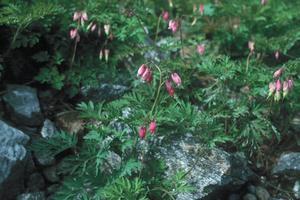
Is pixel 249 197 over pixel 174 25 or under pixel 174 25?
under

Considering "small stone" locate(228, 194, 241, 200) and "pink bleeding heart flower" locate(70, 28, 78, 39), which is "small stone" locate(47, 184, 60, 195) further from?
"small stone" locate(228, 194, 241, 200)

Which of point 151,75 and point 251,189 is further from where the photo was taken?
point 251,189

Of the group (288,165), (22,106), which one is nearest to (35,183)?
(22,106)

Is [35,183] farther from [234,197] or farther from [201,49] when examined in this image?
[201,49]

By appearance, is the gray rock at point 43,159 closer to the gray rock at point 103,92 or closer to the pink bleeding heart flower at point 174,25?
the gray rock at point 103,92

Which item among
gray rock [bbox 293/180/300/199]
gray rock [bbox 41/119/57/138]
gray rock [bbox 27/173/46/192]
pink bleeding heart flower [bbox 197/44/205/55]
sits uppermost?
pink bleeding heart flower [bbox 197/44/205/55]

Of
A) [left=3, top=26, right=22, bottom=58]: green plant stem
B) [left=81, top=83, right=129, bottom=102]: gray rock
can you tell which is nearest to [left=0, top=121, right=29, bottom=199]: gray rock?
[left=3, top=26, right=22, bottom=58]: green plant stem

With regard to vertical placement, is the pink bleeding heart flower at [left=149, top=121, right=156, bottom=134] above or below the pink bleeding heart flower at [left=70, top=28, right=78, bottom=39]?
below
